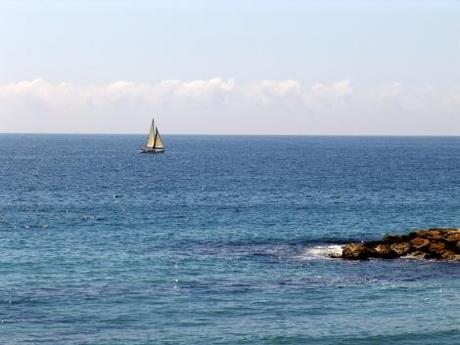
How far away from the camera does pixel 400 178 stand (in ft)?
575

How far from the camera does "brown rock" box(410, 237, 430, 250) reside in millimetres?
73688

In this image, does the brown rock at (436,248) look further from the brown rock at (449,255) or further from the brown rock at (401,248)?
the brown rock at (401,248)

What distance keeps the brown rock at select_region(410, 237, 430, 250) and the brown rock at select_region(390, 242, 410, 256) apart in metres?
0.58

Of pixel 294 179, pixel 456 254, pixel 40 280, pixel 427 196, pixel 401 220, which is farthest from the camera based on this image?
pixel 294 179

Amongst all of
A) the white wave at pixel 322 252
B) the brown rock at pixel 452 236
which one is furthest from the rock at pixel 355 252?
the brown rock at pixel 452 236

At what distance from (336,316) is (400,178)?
12726 cm

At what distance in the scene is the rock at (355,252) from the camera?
72.4m

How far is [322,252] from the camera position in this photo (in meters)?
75.8

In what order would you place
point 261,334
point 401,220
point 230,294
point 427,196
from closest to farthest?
point 261,334 → point 230,294 → point 401,220 → point 427,196

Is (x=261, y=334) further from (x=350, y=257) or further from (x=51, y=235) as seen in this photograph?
(x=51, y=235)

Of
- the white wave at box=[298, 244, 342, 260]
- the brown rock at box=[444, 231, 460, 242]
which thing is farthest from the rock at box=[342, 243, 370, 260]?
the brown rock at box=[444, 231, 460, 242]

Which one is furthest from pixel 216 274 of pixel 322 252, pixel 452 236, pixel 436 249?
pixel 452 236

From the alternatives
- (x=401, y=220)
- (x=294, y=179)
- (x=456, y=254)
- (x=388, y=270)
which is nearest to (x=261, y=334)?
(x=388, y=270)

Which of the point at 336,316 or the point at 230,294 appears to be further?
the point at 230,294
